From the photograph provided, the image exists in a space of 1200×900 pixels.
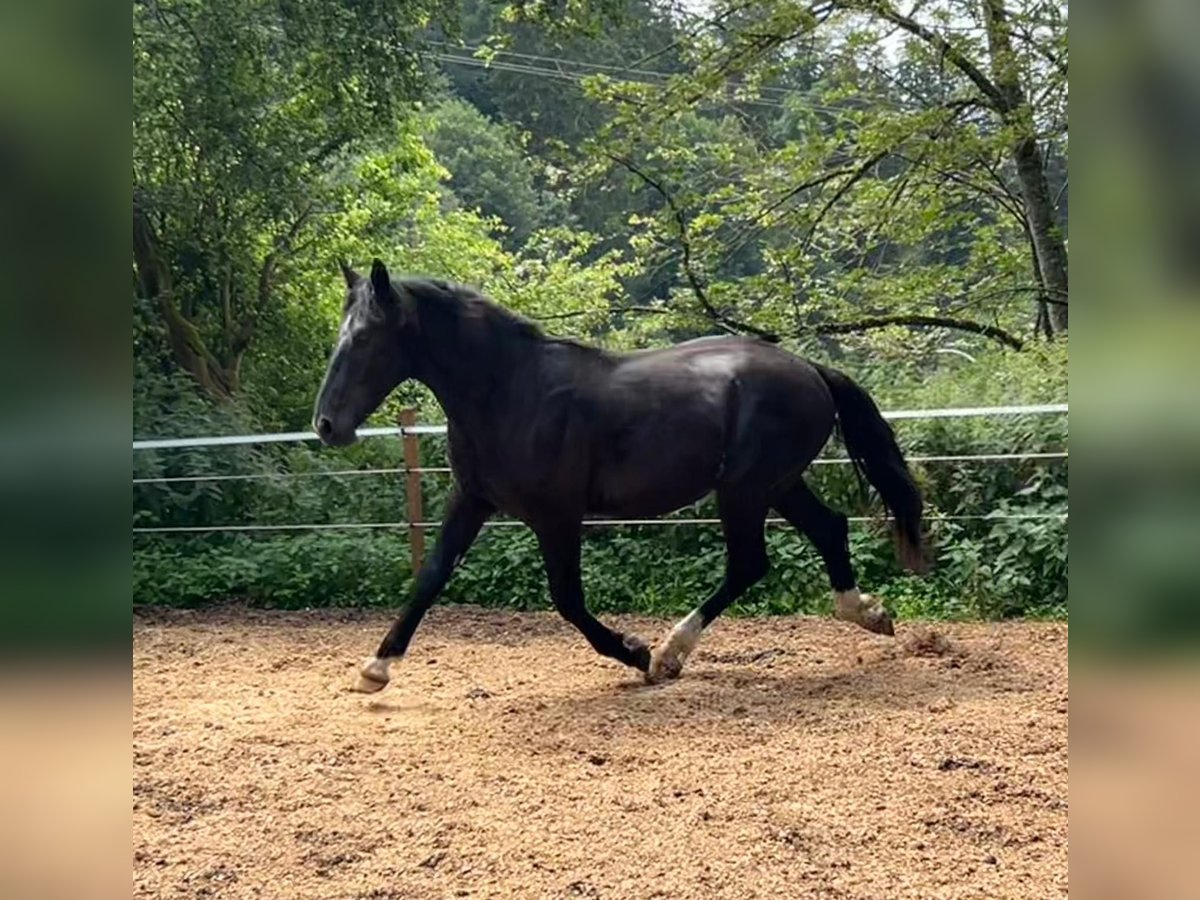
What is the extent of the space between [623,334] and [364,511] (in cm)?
439

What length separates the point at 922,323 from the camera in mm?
8773

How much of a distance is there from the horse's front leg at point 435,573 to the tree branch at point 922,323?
4.60m

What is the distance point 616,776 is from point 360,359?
1.81 m

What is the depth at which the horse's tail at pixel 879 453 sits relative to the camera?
16.2ft

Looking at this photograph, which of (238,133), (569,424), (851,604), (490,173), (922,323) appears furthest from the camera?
(490,173)

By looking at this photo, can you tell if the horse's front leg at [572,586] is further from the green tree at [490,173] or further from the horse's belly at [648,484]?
the green tree at [490,173]

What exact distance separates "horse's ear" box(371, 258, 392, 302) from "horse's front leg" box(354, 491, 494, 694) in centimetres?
82

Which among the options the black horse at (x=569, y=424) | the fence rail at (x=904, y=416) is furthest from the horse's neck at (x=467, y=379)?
the fence rail at (x=904, y=416)

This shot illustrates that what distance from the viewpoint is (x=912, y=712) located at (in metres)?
3.75

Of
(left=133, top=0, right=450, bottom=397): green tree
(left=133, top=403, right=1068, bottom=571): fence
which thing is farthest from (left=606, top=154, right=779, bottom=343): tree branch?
(left=133, top=0, right=450, bottom=397): green tree

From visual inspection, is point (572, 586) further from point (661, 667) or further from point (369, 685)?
point (369, 685)

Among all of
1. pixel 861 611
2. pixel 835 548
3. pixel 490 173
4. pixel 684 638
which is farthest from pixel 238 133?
pixel 490 173
